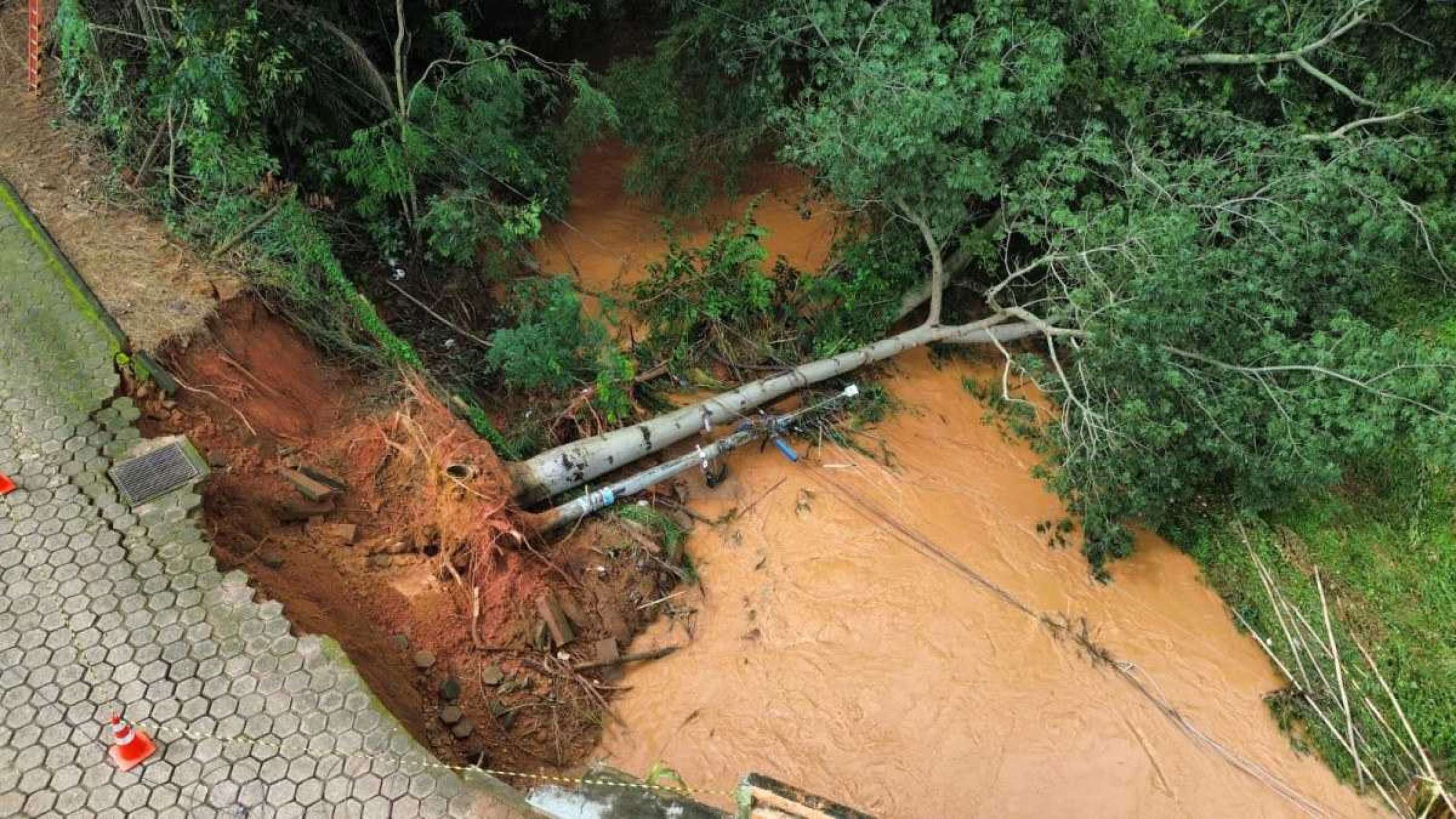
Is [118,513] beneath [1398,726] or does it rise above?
above

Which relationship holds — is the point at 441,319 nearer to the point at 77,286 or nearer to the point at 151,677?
the point at 77,286

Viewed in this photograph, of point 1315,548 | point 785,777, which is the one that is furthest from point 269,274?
point 1315,548

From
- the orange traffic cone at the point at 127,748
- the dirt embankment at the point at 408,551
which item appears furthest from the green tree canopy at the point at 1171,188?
the orange traffic cone at the point at 127,748

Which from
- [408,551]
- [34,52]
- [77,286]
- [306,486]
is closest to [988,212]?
[408,551]

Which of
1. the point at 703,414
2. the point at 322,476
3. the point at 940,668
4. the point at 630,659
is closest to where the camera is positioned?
the point at 322,476

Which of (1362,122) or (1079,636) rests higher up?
(1362,122)

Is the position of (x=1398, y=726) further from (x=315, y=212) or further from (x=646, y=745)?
(x=315, y=212)

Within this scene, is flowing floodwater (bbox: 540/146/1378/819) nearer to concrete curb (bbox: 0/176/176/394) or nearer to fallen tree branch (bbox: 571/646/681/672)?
fallen tree branch (bbox: 571/646/681/672)
